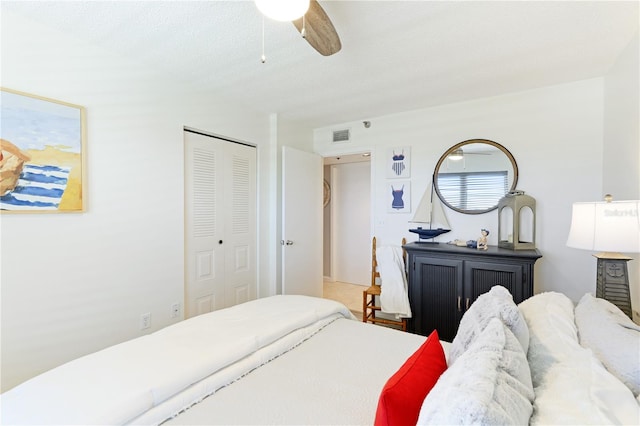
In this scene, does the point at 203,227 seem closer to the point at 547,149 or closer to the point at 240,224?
the point at 240,224

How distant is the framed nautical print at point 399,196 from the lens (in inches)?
128

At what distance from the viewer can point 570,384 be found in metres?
0.78

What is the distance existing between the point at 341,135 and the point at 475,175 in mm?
1639

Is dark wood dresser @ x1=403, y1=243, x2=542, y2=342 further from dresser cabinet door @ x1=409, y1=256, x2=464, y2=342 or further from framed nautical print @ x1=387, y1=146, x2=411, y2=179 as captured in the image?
framed nautical print @ x1=387, y1=146, x2=411, y2=179

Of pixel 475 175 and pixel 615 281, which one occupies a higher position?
pixel 475 175

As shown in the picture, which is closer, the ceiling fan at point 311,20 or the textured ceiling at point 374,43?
the ceiling fan at point 311,20

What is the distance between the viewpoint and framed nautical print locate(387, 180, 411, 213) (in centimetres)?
325

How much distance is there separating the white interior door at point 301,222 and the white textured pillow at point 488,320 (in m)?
2.33

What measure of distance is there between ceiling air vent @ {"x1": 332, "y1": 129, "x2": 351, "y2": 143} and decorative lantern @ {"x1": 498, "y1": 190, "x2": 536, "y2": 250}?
1855 millimetres

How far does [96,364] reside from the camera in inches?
42.8

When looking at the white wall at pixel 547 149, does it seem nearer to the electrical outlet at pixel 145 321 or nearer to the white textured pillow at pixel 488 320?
the white textured pillow at pixel 488 320

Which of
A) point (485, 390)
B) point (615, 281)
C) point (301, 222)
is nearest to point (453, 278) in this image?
point (615, 281)

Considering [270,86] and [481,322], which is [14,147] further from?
[481,322]

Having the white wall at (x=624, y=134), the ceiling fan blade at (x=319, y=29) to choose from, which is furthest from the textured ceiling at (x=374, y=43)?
the ceiling fan blade at (x=319, y=29)
